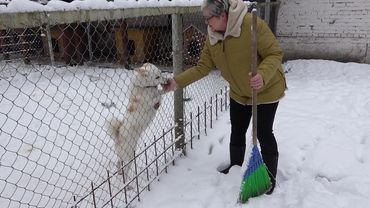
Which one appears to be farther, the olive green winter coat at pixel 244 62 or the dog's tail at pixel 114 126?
the dog's tail at pixel 114 126

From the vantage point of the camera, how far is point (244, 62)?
97.3 inches

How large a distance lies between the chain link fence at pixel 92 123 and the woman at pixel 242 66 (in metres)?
0.48

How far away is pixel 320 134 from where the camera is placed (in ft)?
12.3

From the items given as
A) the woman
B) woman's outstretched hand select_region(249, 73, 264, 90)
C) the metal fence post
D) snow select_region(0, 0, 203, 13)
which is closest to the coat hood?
the woman

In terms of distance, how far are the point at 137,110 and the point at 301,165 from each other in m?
1.56

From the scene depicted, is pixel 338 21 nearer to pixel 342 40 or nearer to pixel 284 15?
pixel 342 40

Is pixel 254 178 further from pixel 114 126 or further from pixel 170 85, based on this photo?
pixel 114 126

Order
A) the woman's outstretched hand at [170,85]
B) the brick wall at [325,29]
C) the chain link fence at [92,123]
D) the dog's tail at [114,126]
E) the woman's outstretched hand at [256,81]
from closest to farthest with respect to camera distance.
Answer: the woman's outstretched hand at [256,81] < the chain link fence at [92,123] < the woman's outstretched hand at [170,85] < the dog's tail at [114,126] < the brick wall at [325,29]

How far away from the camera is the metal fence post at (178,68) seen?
3.02 metres

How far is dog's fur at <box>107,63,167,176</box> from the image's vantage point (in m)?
2.90

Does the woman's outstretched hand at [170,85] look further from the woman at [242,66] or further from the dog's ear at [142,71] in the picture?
the dog's ear at [142,71]

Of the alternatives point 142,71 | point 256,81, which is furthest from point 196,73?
point 256,81

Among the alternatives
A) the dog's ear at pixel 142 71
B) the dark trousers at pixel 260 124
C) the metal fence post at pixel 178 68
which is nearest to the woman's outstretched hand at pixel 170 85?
the dog's ear at pixel 142 71

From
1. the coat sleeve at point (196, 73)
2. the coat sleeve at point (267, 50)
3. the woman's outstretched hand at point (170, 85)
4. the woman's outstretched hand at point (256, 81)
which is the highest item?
the coat sleeve at point (267, 50)
